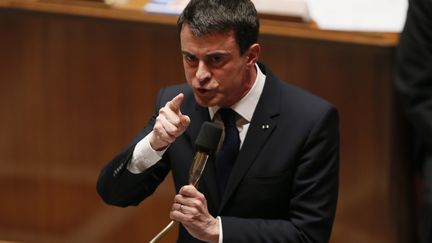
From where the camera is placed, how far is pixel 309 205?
4.44 feet

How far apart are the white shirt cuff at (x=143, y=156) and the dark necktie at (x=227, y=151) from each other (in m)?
0.09

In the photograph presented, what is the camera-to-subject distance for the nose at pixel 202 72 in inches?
50.8

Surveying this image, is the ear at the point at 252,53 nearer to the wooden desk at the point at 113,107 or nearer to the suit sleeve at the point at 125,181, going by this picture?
the suit sleeve at the point at 125,181

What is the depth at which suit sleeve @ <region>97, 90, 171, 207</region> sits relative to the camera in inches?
54.9

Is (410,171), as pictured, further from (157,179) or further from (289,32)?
(157,179)

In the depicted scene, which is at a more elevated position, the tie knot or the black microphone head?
the black microphone head

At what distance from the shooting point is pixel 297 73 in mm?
1983

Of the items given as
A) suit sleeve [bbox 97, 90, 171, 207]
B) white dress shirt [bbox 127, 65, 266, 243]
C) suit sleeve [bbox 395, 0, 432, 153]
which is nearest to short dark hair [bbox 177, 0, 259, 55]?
white dress shirt [bbox 127, 65, 266, 243]

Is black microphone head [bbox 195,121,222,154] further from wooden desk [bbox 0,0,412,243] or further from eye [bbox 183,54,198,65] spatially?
wooden desk [bbox 0,0,412,243]

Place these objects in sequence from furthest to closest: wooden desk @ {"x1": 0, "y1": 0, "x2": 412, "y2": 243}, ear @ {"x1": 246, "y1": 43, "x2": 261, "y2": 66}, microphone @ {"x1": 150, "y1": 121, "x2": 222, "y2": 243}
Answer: wooden desk @ {"x1": 0, "y1": 0, "x2": 412, "y2": 243}
ear @ {"x1": 246, "y1": 43, "x2": 261, "y2": 66}
microphone @ {"x1": 150, "y1": 121, "x2": 222, "y2": 243}

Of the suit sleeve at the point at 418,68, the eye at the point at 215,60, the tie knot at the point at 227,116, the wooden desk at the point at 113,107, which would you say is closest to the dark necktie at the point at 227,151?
the tie knot at the point at 227,116

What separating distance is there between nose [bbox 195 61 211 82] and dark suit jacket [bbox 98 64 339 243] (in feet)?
0.44

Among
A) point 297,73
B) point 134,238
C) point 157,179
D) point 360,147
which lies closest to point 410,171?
point 360,147

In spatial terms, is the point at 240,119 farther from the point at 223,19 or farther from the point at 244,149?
the point at 223,19
